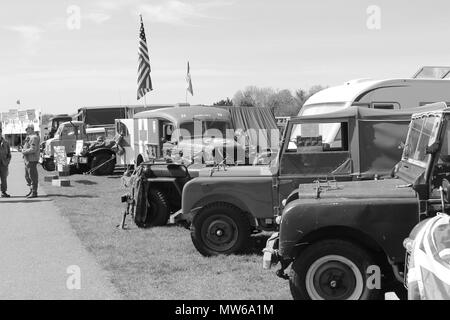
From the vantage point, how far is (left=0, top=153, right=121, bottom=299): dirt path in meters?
6.06

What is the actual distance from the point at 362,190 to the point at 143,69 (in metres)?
19.1

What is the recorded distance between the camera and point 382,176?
695 centimetres

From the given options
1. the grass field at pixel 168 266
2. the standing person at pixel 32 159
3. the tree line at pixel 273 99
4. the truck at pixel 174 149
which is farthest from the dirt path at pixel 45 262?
the tree line at pixel 273 99

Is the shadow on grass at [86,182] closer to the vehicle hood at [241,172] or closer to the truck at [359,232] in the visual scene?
the vehicle hood at [241,172]

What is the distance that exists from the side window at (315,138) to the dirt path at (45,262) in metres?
2.79

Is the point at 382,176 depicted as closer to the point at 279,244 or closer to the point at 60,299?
the point at 279,244

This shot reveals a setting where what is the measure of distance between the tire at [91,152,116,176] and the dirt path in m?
9.81

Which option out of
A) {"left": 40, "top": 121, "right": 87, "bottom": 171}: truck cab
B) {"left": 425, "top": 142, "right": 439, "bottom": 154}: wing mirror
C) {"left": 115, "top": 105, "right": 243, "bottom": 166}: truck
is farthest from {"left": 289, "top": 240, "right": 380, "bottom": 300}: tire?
{"left": 40, "top": 121, "right": 87, "bottom": 171}: truck cab

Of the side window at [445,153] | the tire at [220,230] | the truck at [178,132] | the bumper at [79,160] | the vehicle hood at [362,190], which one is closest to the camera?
the vehicle hood at [362,190]

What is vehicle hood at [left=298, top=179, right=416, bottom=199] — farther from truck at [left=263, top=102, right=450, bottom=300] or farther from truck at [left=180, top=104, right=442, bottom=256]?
truck at [left=180, top=104, right=442, bottom=256]

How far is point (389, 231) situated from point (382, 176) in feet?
6.74

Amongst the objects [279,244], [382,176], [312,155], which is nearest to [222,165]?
[312,155]

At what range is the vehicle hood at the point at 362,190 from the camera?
5078 mm

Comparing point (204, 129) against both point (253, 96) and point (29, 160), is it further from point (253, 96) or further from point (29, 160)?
point (253, 96)
